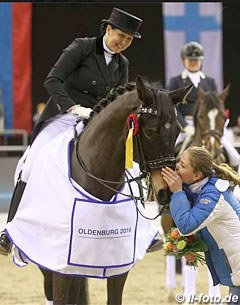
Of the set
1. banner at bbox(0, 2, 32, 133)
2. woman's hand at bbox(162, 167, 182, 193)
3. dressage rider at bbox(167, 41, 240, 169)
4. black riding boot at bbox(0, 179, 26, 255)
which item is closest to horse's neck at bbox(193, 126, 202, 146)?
dressage rider at bbox(167, 41, 240, 169)

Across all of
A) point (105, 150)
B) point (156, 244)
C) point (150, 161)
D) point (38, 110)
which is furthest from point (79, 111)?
point (38, 110)

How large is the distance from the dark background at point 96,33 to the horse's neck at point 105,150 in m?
8.76

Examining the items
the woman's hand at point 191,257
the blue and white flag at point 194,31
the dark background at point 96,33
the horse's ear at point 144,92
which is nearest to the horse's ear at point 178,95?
the horse's ear at point 144,92

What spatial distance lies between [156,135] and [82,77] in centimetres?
105

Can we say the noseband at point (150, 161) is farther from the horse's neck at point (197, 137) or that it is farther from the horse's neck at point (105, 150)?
the horse's neck at point (197, 137)

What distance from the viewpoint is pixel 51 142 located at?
509 centimetres

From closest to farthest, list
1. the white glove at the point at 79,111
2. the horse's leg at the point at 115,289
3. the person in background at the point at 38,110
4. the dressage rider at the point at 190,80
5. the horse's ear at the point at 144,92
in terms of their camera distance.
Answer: the horse's ear at the point at 144,92 < the horse's leg at the point at 115,289 < the white glove at the point at 79,111 < the dressage rider at the point at 190,80 < the person in background at the point at 38,110

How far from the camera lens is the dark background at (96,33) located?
1367 cm

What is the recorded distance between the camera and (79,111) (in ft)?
16.6

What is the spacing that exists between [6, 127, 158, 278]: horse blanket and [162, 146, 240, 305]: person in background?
48 centimetres

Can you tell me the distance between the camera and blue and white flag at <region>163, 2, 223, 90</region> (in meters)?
13.6

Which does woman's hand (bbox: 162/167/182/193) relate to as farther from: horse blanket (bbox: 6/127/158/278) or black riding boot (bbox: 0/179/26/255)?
black riding boot (bbox: 0/179/26/255)

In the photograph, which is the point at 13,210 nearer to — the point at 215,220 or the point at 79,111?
the point at 79,111

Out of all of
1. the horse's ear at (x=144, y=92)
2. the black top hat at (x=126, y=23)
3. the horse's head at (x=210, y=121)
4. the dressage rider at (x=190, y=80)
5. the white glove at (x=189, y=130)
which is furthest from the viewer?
the dressage rider at (x=190, y=80)
